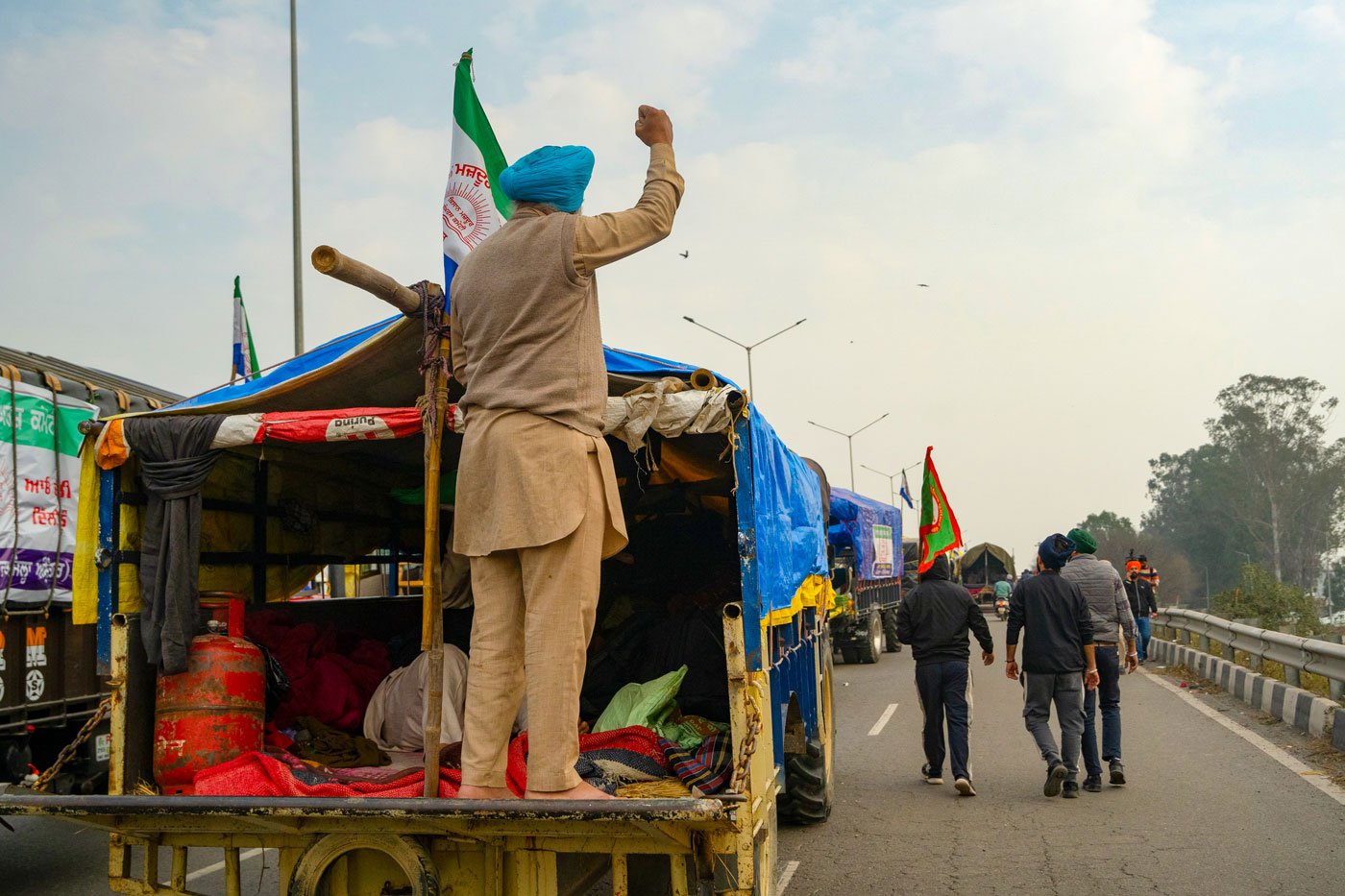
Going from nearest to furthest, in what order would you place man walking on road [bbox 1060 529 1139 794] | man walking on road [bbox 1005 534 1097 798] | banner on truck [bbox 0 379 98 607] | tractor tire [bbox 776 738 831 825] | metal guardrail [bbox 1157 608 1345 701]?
1. banner on truck [bbox 0 379 98 607]
2. tractor tire [bbox 776 738 831 825]
3. man walking on road [bbox 1005 534 1097 798]
4. man walking on road [bbox 1060 529 1139 794]
5. metal guardrail [bbox 1157 608 1345 701]

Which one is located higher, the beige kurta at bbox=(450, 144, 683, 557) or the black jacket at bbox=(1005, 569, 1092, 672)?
the beige kurta at bbox=(450, 144, 683, 557)

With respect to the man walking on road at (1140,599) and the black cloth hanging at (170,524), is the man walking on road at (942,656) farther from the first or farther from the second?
the man walking on road at (1140,599)

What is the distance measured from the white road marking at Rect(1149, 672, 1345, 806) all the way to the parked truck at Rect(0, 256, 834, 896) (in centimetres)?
394

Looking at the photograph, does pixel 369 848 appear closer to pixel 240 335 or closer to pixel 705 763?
pixel 705 763

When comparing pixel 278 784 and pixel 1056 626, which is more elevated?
pixel 1056 626

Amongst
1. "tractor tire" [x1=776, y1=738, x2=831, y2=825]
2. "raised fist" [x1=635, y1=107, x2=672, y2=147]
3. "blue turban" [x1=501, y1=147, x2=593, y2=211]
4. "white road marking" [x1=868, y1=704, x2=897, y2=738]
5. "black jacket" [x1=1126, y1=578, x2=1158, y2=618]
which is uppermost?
"raised fist" [x1=635, y1=107, x2=672, y2=147]

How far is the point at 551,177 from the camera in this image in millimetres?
4035

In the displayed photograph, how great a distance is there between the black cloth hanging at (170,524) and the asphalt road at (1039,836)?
8.48 ft

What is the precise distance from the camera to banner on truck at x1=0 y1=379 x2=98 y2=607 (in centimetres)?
729

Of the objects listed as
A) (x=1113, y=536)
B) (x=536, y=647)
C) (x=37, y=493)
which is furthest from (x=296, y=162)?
(x=1113, y=536)

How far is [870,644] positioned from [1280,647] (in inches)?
389

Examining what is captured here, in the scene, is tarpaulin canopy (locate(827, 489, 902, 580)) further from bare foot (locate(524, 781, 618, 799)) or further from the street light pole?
bare foot (locate(524, 781, 618, 799))

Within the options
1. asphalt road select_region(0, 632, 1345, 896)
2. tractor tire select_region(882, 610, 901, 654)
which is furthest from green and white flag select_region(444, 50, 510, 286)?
tractor tire select_region(882, 610, 901, 654)

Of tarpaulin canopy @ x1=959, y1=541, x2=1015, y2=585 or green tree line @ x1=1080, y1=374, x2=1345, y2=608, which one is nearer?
tarpaulin canopy @ x1=959, y1=541, x2=1015, y2=585
